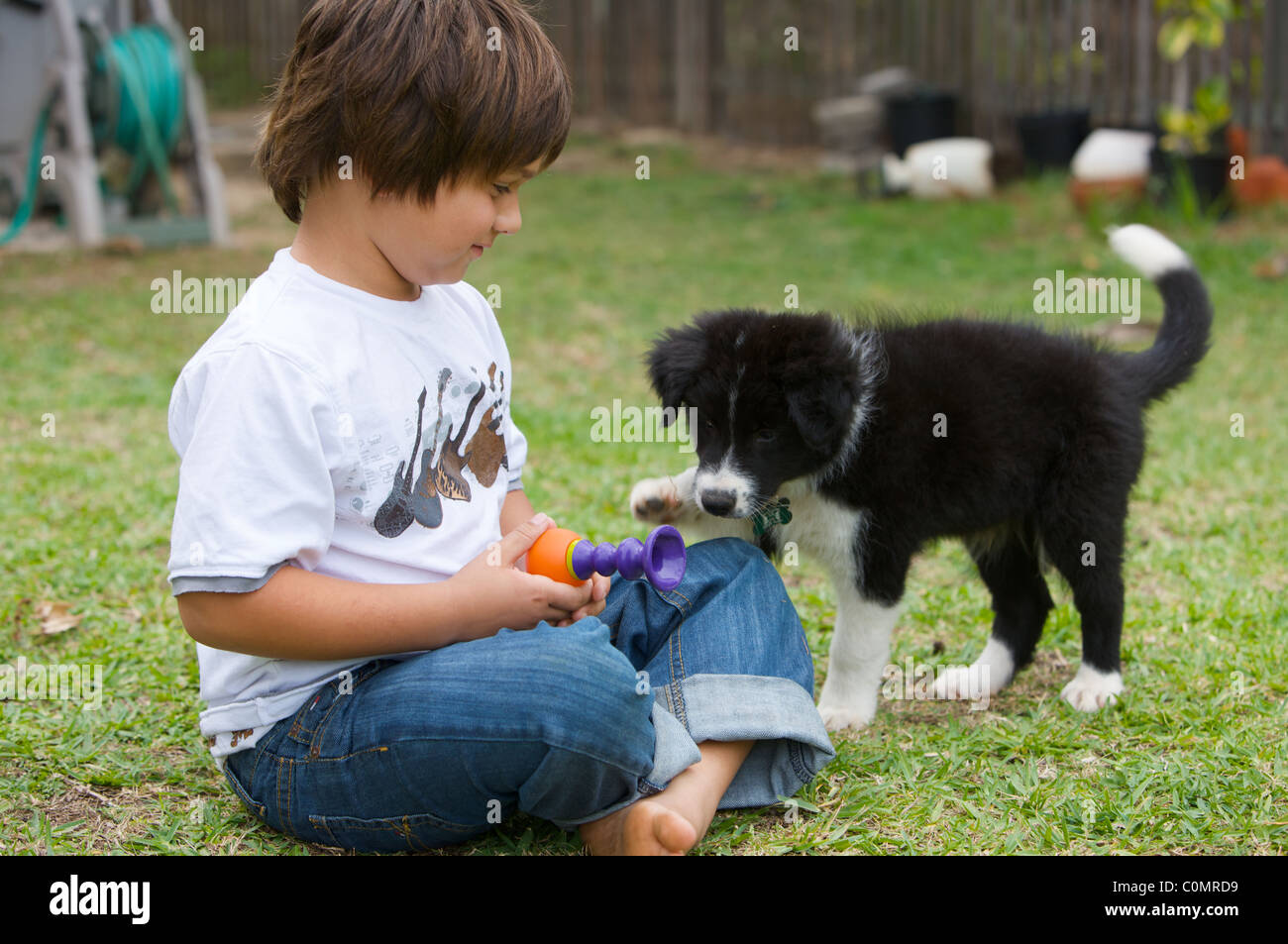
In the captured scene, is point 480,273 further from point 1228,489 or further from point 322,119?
point 322,119

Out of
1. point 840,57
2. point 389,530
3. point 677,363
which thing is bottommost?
point 389,530

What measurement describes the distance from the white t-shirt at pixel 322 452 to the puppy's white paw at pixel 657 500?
1.85 feet

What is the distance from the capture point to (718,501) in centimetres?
279

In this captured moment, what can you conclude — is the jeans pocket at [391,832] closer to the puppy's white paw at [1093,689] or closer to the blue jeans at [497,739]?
the blue jeans at [497,739]

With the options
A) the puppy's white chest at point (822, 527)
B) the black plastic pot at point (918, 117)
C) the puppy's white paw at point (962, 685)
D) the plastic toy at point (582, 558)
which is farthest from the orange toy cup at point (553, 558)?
the black plastic pot at point (918, 117)

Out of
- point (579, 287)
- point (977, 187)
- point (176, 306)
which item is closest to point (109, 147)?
point (176, 306)

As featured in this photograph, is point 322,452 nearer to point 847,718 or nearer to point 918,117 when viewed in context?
point 847,718

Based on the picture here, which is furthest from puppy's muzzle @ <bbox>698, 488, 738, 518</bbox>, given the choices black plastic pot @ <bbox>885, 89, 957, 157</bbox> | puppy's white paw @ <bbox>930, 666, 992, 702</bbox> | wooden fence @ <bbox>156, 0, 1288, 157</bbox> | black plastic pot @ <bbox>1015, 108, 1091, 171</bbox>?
black plastic pot @ <bbox>885, 89, 957, 157</bbox>

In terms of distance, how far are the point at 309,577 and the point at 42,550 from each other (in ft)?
7.11

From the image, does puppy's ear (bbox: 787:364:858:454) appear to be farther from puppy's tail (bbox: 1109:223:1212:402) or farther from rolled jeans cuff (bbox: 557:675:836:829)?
puppy's tail (bbox: 1109:223:1212:402)

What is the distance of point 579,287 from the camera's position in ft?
26.2

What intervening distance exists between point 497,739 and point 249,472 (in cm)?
55

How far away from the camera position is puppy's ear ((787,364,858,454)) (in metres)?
2.77

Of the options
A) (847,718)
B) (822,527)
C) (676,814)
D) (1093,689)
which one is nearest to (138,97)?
(822,527)
